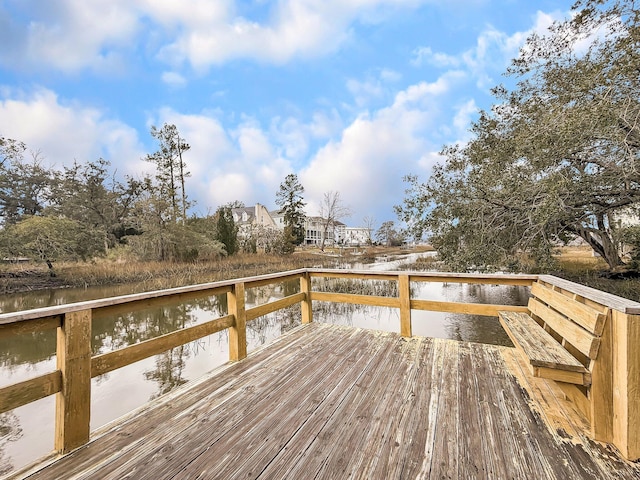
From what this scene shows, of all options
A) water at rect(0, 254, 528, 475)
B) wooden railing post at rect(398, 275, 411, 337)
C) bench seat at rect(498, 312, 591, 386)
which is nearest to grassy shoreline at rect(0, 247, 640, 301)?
water at rect(0, 254, 528, 475)

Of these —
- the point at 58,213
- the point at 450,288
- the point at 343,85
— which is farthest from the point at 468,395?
the point at 58,213

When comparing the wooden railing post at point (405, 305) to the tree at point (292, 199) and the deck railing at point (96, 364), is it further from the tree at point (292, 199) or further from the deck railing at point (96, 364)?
the tree at point (292, 199)

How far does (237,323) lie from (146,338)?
3716 mm

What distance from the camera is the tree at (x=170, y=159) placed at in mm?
18922

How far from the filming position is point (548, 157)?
5.51 metres

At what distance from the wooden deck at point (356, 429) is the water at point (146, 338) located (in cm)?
165

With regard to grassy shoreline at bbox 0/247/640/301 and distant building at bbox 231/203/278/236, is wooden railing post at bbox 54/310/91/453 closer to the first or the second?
grassy shoreline at bbox 0/247/640/301

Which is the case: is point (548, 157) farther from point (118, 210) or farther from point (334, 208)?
point (334, 208)

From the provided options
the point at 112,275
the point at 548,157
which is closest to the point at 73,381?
the point at 548,157

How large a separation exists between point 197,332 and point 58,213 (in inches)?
950

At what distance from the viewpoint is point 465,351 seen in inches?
110

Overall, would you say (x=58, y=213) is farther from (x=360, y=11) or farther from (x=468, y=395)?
(x=468, y=395)

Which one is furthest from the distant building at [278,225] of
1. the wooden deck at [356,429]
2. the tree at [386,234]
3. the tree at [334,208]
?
the wooden deck at [356,429]

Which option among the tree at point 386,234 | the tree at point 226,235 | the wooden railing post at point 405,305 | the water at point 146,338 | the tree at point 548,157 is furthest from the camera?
the tree at point 386,234
